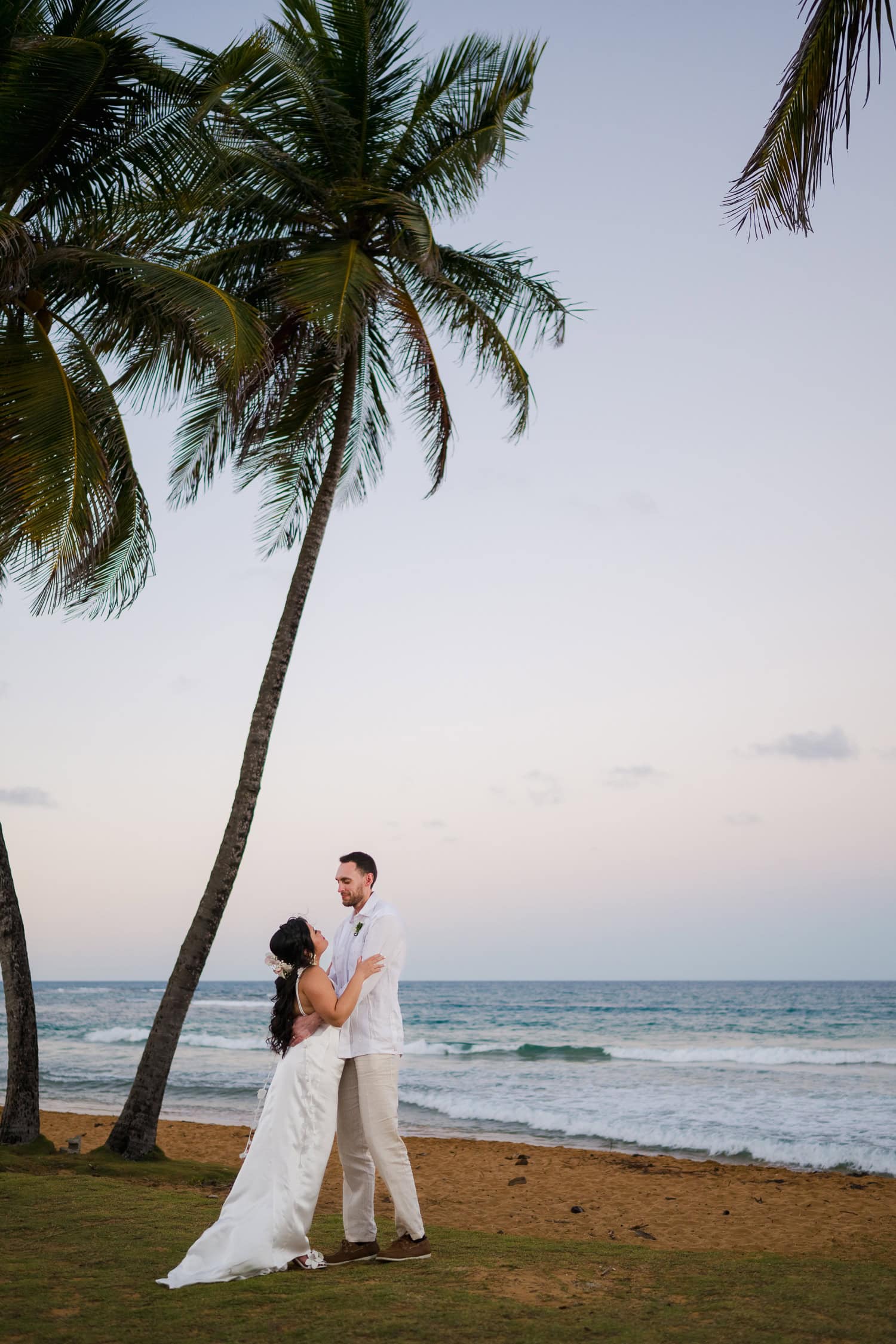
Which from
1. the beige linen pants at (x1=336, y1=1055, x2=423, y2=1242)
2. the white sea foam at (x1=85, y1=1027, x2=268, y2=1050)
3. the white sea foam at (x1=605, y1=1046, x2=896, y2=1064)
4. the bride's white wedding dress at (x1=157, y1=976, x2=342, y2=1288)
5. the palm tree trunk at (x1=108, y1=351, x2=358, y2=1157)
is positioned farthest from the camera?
the white sea foam at (x1=85, y1=1027, x2=268, y2=1050)

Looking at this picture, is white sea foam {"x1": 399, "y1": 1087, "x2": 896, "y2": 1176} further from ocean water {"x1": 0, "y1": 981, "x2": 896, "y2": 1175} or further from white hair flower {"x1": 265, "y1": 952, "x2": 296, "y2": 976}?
white hair flower {"x1": 265, "y1": 952, "x2": 296, "y2": 976}

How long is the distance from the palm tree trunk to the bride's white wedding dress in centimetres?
363

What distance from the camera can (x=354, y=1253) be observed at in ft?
17.1

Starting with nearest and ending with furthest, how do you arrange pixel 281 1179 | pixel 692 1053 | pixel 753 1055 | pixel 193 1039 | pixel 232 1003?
pixel 281 1179 < pixel 753 1055 < pixel 692 1053 < pixel 193 1039 < pixel 232 1003

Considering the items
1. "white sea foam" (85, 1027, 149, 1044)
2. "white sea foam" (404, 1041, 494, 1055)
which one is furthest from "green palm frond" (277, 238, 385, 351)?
"white sea foam" (85, 1027, 149, 1044)

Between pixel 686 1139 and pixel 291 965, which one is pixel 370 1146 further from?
pixel 686 1139

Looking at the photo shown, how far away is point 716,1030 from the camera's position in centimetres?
3719

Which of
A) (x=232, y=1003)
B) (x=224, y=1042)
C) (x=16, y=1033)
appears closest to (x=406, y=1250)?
(x=16, y=1033)

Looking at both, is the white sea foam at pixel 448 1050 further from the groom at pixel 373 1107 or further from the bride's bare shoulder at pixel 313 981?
the bride's bare shoulder at pixel 313 981

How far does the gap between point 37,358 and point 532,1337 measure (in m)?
7.63

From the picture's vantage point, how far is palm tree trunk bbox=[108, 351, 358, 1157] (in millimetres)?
8898

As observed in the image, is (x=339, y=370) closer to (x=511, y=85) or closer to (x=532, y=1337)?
(x=511, y=85)

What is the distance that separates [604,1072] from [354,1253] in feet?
65.1

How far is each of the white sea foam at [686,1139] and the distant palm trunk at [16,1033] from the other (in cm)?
818
